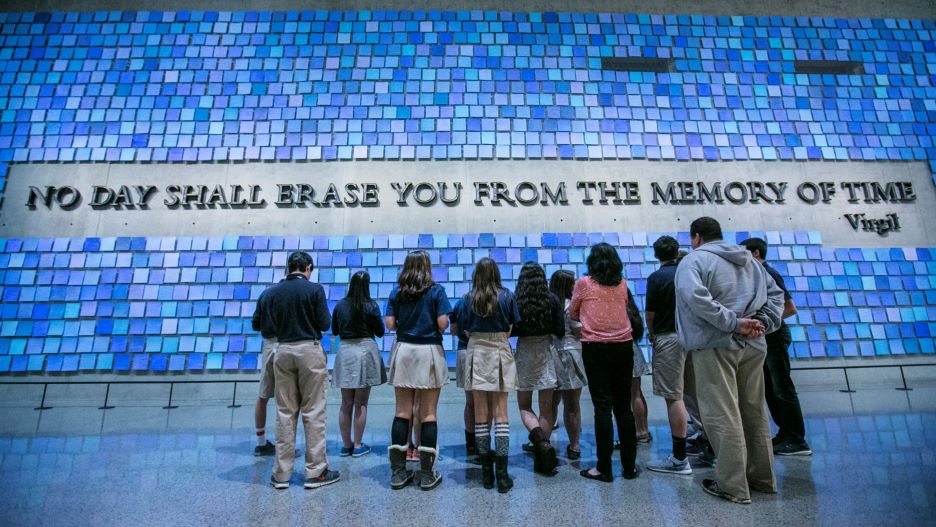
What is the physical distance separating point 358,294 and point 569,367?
1767 mm

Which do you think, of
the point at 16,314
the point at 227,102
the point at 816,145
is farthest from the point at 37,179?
the point at 816,145

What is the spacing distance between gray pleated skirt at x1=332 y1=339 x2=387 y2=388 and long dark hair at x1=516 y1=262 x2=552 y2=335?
4.27 feet

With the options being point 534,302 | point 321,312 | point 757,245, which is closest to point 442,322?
point 534,302

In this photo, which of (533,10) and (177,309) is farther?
(533,10)

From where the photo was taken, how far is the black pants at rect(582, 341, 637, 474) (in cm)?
288

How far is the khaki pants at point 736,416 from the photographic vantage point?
97.6 inches

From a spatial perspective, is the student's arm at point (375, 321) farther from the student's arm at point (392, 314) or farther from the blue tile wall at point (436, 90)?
the blue tile wall at point (436, 90)

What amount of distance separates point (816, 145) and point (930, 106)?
2.42 metres

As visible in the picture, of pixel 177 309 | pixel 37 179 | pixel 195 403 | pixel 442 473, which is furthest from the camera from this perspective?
pixel 37 179

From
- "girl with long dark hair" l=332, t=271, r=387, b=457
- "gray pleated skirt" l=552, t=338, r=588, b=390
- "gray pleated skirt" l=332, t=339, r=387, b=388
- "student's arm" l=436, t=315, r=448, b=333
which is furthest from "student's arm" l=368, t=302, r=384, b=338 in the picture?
"gray pleated skirt" l=552, t=338, r=588, b=390

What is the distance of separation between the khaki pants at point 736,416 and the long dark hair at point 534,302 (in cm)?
99

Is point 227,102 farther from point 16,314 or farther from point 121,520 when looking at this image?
point 121,520

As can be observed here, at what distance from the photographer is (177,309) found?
6.55 meters

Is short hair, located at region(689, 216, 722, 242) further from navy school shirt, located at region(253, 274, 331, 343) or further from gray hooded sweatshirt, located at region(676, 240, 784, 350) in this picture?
navy school shirt, located at region(253, 274, 331, 343)
